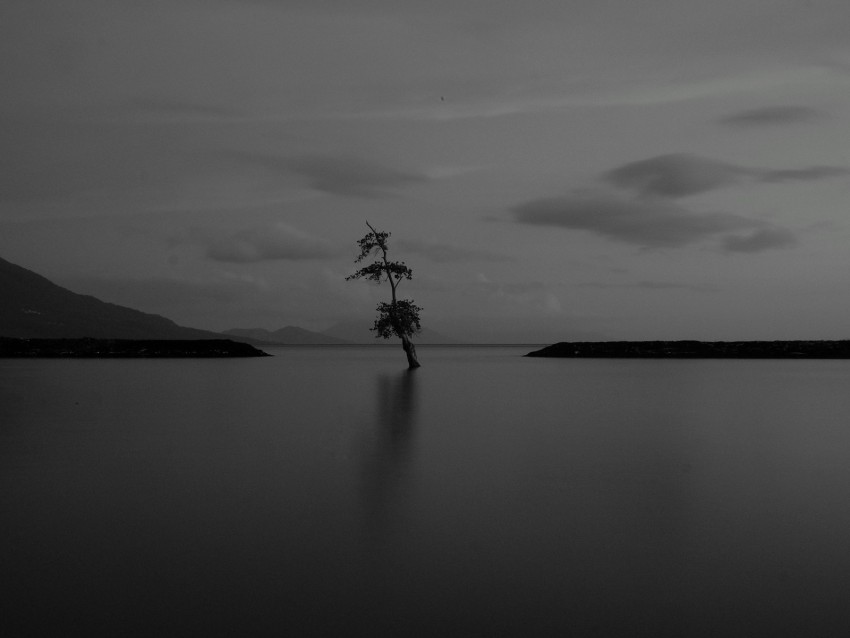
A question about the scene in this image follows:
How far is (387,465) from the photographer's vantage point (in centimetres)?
1791

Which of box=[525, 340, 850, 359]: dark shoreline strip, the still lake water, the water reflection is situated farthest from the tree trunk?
box=[525, 340, 850, 359]: dark shoreline strip

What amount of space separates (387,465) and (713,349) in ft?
431

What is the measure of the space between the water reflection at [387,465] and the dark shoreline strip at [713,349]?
4319 inches

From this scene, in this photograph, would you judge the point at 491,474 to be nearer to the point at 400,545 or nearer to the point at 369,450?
the point at 369,450

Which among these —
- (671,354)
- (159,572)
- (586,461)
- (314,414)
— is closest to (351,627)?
(159,572)

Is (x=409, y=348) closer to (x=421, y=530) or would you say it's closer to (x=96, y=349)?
(x=421, y=530)

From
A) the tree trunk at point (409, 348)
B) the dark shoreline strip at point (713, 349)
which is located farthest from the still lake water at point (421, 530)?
the dark shoreline strip at point (713, 349)

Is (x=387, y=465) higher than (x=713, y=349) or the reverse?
the reverse

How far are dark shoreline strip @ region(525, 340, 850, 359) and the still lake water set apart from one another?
114 m

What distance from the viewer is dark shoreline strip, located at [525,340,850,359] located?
442ft

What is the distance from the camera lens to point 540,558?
9891 millimetres

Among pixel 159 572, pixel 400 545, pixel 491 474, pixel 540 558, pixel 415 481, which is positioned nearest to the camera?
pixel 159 572

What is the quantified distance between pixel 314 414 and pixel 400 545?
843 inches

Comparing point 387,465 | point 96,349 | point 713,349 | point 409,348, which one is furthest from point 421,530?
point 713,349
